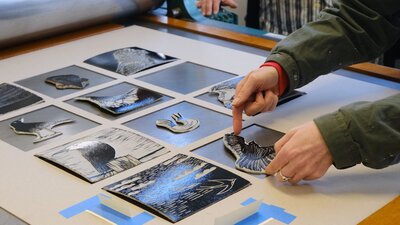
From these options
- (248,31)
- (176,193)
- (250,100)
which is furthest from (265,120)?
(248,31)

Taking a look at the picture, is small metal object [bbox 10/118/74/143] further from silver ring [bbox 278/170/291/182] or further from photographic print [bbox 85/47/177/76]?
silver ring [bbox 278/170/291/182]

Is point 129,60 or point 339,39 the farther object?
point 129,60

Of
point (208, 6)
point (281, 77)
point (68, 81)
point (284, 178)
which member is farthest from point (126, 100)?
point (208, 6)

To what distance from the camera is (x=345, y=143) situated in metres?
0.99

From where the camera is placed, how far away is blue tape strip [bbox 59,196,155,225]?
921mm

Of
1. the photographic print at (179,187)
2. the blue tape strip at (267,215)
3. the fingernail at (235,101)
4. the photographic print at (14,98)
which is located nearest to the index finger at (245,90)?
the fingernail at (235,101)

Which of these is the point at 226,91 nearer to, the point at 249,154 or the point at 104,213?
the point at 249,154

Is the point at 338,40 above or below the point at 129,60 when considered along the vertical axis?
above

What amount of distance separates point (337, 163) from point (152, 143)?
0.32 m

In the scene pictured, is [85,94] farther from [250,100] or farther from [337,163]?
[337,163]

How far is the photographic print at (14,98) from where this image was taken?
4.25ft

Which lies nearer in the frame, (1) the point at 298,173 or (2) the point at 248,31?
(1) the point at 298,173

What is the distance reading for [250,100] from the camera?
1209 mm

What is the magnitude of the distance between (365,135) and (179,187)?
0.29m
